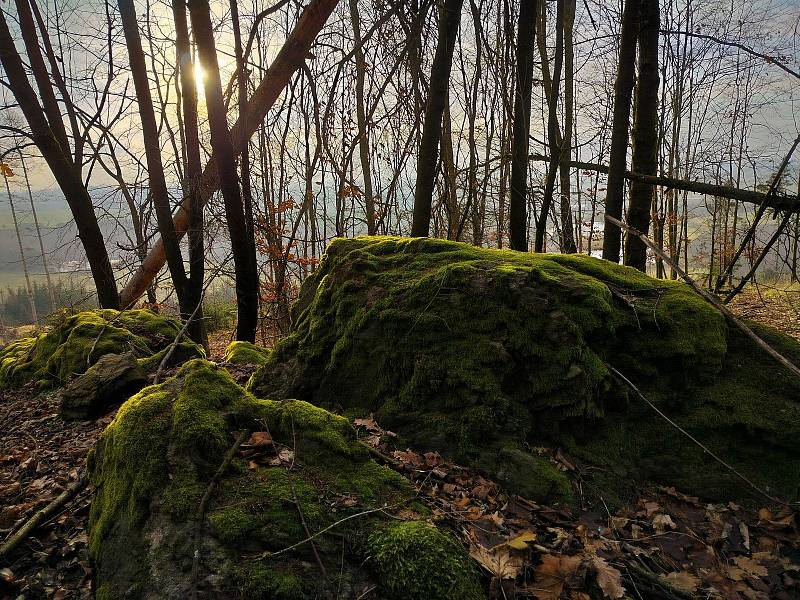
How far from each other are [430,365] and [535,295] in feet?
3.37

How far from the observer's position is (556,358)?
334 cm

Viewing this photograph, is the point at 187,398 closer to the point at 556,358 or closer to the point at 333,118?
the point at 556,358

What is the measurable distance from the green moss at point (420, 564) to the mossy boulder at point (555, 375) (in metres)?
1.15

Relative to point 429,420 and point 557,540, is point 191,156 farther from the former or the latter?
point 557,540

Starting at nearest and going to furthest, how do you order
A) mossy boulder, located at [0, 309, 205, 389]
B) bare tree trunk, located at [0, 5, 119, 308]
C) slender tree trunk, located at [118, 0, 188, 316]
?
mossy boulder, located at [0, 309, 205, 389], slender tree trunk, located at [118, 0, 188, 316], bare tree trunk, located at [0, 5, 119, 308]

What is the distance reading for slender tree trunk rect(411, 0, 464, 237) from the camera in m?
5.03

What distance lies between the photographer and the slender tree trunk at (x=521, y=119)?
17.3 feet

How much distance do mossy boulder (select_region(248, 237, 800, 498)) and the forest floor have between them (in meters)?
0.21

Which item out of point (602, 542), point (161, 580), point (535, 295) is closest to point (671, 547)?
point (602, 542)

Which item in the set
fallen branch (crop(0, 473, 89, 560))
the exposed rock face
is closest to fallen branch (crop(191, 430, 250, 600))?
fallen branch (crop(0, 473, 89, 560))

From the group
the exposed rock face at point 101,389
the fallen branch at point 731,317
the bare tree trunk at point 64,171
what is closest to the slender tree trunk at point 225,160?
the exposed rock face at point 101,389

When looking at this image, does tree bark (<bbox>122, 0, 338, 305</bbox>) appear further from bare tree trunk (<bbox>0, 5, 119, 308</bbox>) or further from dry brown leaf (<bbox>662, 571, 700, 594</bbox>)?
dry brown leaf (<bbox>662, 571, 700, 594</bbox>)

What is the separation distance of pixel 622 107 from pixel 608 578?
5.39 metres

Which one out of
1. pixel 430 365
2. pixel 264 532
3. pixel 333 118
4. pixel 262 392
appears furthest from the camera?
pixel 333 118
